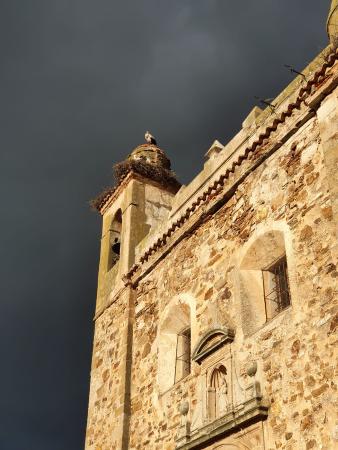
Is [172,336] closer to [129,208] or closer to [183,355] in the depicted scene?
[183,355]

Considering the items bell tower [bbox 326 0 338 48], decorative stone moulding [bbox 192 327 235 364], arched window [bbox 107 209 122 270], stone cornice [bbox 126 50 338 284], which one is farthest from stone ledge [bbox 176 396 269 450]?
arched window [bbox 107 209 122 270]

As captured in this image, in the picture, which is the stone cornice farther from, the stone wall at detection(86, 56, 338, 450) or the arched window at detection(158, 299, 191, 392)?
the arched window at detection(158, 299, 191, 392)

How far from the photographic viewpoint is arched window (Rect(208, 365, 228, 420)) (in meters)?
7.44

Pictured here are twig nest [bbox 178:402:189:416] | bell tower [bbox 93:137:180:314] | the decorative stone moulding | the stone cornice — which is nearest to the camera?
the stone cornice

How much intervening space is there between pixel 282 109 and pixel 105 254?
20.3 feet

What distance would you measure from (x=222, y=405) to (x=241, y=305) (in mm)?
1249

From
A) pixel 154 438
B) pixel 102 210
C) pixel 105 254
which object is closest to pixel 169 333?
pixel 154 438

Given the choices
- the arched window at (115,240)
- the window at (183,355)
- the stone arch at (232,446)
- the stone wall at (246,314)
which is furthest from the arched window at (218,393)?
the arched window at (115,240)

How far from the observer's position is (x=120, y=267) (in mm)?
11734

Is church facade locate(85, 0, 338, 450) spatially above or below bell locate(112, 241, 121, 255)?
below

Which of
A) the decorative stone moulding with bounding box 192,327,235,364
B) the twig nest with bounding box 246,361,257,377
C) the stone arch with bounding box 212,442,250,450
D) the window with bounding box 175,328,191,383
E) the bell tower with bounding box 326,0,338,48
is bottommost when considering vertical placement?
the stone arch with bounding box 212,442,250,450

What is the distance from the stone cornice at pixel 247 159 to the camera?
24.0 feet

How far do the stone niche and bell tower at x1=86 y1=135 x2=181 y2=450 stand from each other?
206 centimetres

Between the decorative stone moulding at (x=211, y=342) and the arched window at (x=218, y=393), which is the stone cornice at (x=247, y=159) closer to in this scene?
the decorative stone moulding at (x=211, y=342)
